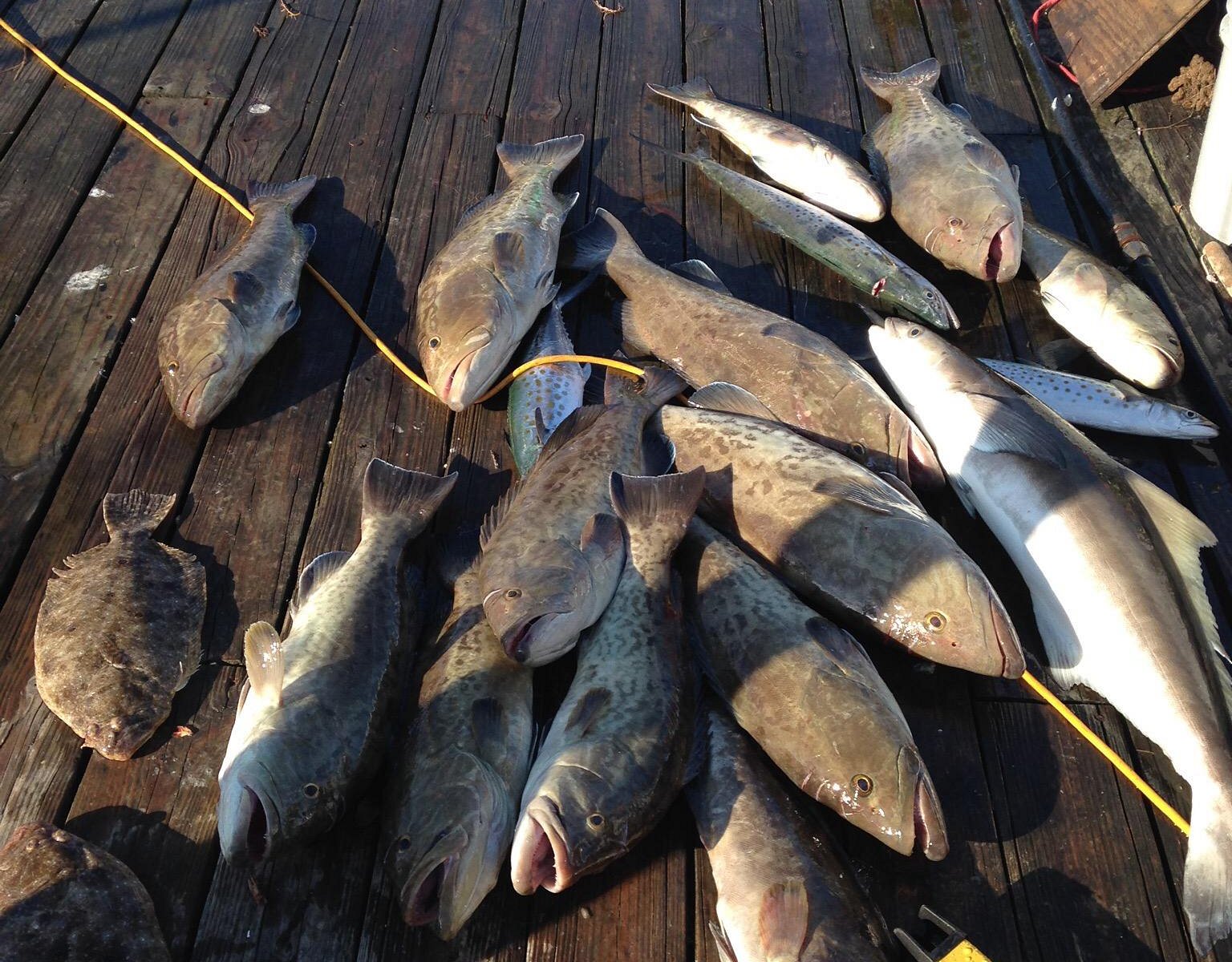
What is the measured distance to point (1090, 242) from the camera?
5.21m

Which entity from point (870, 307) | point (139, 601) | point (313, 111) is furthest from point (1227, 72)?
point (139, 601)

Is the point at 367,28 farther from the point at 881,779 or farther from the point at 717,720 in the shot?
the point at 881,779

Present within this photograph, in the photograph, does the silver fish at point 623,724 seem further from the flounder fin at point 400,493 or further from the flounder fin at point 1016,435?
the flounder fin at point 1016,435

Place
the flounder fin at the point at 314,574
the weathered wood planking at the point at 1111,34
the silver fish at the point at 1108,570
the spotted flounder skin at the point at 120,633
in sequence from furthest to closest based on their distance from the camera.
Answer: the weathered wood planking at the point at 1111,34 < the flounder fin at the point at 314,574 < the spotted flounder skin at the point at 120,633 < the silver fish at the point at 1108,570

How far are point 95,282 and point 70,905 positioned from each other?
3.30 metres

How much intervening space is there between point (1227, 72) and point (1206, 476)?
79.9 inches

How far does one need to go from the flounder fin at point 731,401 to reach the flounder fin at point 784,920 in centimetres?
191

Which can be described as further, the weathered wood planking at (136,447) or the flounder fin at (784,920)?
the weathered wood planking at (136,447)

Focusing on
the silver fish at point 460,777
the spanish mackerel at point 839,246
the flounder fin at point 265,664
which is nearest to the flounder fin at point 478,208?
the spanish mackerel at point 839,246

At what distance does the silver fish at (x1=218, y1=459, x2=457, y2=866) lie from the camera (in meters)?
2.93

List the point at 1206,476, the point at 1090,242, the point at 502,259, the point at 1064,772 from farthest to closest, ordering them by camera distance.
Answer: the point at 1090,242 → the point at 502,259 → the point at 1206,476 → the point at 1064,772

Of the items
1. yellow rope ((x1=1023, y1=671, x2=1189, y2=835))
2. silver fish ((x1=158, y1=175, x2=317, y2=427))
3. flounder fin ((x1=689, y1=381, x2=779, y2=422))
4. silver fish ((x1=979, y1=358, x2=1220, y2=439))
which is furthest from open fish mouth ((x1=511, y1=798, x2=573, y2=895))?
silver fish ((x1=979, y1=358, x2=1220, y2=439))

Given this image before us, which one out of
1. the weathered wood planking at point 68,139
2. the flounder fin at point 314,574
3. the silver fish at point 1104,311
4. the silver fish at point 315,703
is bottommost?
the weathered wood planking at point 68,139

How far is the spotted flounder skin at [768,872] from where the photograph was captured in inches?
104
